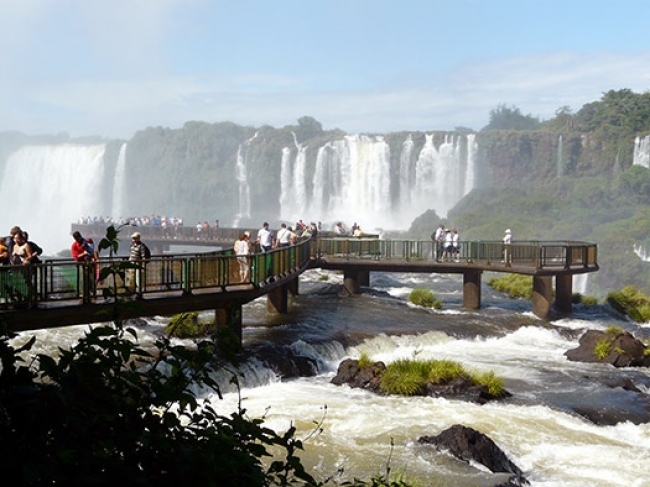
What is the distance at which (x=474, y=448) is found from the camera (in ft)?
39.0

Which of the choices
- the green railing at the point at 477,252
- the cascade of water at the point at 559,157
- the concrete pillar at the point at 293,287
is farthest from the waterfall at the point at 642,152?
the concrete pillar at the point at 293,287

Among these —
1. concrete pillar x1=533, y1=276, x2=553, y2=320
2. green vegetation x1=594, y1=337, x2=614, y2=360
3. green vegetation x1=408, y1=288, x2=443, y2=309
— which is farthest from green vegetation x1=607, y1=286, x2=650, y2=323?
green vegetation x1=594, y1=337, x2=614, y2=360

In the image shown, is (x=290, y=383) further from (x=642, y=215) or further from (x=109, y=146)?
(x=109, y=146)

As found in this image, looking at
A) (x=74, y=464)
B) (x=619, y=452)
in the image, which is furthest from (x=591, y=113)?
(x=74, y=464)

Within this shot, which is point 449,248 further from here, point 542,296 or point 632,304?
point 632,304

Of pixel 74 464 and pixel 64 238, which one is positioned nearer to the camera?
pixel 74 464

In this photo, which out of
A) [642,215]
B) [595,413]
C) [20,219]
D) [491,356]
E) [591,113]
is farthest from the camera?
[591,113]

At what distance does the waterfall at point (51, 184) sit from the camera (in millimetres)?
87500

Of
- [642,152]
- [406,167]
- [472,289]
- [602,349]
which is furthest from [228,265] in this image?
[642,152]

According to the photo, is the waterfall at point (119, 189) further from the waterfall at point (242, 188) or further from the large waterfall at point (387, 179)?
the large waterfall at point (387, 179)

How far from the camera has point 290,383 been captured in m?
17.1

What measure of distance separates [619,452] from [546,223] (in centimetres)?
6735

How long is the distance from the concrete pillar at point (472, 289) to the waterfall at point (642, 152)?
196ft

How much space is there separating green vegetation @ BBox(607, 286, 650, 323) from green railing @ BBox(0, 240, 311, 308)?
1454 cm
